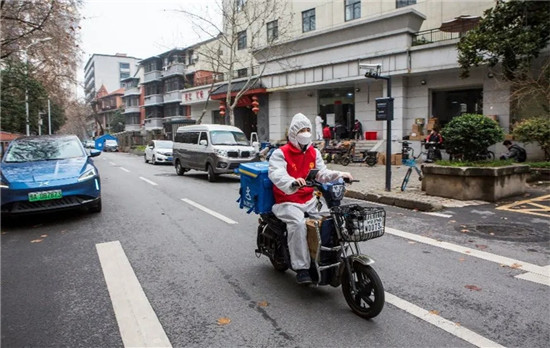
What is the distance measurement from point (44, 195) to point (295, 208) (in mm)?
5135

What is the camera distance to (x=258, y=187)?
14.8 feet

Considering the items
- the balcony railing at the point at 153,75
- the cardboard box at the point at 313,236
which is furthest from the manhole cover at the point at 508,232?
the balcony railing at the point at 153,75

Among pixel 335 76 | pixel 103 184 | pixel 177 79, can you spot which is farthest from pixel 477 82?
pixel 177 79

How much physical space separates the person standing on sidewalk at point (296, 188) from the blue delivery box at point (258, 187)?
0.33 ft

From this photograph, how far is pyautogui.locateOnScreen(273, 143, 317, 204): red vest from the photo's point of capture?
13.6 ft

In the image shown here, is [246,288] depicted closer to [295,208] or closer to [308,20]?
[295,208]

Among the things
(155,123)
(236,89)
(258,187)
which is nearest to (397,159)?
(236,89)

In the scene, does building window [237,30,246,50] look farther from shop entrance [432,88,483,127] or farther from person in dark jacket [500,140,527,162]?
person in dark jacket [500,140,527,162]

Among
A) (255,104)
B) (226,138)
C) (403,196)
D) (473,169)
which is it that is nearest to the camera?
(473,169)

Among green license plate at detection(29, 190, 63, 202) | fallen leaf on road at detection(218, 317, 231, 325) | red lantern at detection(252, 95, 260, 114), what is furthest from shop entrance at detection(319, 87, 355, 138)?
fallen leaf on road at detection(218, 317, 231, 325)

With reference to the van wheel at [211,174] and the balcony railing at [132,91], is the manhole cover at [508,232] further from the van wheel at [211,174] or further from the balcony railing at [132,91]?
the balcony railing at [132,91]

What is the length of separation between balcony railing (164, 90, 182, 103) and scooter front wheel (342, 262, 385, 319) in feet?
164

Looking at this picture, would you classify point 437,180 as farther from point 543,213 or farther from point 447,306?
point 447,306

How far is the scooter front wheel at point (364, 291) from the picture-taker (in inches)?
135
